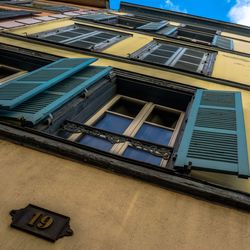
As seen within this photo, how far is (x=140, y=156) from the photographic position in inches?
151

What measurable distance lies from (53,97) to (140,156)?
1.44 metres

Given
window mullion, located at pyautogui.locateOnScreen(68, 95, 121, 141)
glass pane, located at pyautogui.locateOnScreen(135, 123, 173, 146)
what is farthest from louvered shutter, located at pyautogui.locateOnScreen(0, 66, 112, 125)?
glass pane, located at pyautogui.locateOnScreen(135, 123, 173, 146)

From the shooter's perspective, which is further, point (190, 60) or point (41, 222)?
point (190, 60)

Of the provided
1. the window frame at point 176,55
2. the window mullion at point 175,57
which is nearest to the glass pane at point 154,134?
the window frame at point 176,55

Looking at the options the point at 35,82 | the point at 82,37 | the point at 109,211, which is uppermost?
the point at 82,37

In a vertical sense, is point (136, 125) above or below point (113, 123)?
above

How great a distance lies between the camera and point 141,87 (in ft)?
18.7

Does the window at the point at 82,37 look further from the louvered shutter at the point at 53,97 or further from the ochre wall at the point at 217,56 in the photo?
the louvered shutter at the point at 53,97

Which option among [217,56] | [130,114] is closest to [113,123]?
[130,114]

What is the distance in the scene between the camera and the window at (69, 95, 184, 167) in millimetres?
3881

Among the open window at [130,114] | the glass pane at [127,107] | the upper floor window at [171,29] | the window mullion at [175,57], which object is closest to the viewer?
the open window at [130,114]

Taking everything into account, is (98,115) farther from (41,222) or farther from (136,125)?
(41,222)

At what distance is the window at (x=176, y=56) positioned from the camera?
22.9ft

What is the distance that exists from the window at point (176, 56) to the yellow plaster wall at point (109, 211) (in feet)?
14.1
